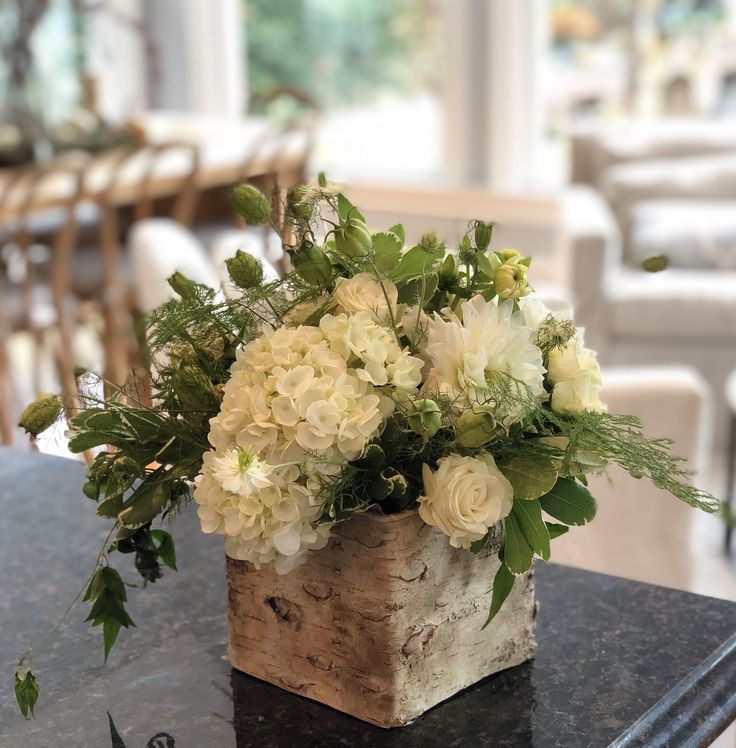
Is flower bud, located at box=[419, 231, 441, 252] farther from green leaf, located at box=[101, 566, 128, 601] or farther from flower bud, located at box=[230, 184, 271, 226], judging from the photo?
green leaf, located at box=[101, 566, 128, 601]

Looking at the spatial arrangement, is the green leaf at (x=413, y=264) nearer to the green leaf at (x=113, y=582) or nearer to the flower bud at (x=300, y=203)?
the flower bud at (x=300, y=203)

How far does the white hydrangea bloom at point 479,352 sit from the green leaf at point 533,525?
0.08 m

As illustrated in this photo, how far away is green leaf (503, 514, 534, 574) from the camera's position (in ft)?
2.59

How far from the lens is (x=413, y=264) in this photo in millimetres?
809

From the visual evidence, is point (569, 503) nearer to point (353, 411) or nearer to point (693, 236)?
point (353, 411)

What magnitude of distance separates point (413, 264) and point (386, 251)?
21 mm

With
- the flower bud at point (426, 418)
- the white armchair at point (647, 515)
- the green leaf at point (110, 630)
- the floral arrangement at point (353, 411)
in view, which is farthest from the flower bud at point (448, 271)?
the white armchair at point (647, 515)

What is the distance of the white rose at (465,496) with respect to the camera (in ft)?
2.43

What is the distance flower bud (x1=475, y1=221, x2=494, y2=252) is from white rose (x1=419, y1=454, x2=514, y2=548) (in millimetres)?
148

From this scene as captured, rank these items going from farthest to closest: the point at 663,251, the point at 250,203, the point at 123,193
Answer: the point at 123,193, the point at 663,251, the point at 250,203

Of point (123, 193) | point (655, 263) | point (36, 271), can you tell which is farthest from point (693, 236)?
→ point (655, 263)

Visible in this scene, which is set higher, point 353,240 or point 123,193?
point 353,240

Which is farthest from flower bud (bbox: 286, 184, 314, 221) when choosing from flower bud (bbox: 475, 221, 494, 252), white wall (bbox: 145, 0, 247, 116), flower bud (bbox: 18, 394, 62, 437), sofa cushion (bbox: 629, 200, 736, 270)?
white wall (bbox: 145, 0, 247, 116)

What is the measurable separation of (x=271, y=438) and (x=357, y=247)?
14 cm
